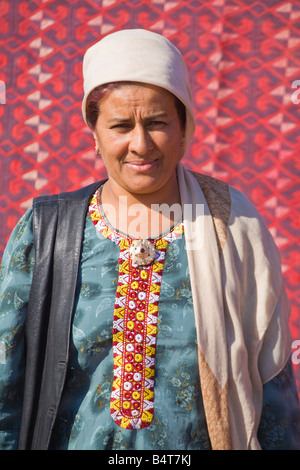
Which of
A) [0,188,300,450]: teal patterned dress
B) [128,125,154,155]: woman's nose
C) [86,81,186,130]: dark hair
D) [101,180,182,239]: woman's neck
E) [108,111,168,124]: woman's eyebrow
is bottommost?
[0,188,300,450]: teal patterned dress

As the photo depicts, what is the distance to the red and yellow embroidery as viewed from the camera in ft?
5.16

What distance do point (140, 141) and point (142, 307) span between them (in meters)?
0.45

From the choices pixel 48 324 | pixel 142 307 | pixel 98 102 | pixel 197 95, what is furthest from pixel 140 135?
pixel 197 95

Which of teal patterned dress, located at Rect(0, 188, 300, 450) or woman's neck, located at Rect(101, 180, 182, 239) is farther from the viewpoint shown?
woman's neck, located at Rect(101, 180, 182, 239)

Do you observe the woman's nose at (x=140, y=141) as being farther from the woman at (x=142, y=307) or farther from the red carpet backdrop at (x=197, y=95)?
the red carpet backdrop at (x=197, y=95)

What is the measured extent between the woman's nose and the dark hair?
13cm

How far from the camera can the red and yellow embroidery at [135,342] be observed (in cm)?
157

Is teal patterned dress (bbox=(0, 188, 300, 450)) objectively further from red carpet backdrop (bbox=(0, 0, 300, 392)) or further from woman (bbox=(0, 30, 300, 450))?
red carpet backdrop (bbox=(0, 0, 300, 392))

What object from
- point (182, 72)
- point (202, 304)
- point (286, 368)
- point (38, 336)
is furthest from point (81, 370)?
point (182, 72)

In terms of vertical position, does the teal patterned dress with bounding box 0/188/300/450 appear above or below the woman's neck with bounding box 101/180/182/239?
below

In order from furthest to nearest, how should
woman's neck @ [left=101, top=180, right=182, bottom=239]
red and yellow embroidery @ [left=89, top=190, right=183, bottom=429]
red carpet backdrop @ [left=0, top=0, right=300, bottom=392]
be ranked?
red carpet backdrop @ [left=0, top=0, right=300, bottom=392] < woman's neck @ [left=101, top=180, right=182, bottom=239] < red and yellow embroidery @ [left=89, top=190, right=183, bottom=429]

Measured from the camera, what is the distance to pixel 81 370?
1618 mm

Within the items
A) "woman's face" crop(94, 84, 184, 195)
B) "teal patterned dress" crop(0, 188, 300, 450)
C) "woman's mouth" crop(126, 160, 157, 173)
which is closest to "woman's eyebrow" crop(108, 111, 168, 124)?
"woman's face" crop(94, 84, 184, 195)

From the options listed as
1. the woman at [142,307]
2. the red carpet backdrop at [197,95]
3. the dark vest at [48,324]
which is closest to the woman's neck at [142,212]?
the woman at [142,307]
